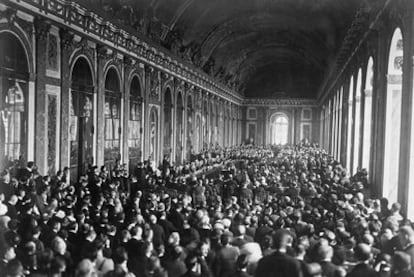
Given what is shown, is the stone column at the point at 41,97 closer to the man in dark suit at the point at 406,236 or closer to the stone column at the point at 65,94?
the stone column at the point at 65,94

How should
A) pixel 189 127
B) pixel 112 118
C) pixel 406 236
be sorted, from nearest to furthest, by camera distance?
pixel 406 236 → pixel 112 118 → pixel 189 127

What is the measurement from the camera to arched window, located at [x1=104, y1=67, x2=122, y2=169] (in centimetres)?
2158

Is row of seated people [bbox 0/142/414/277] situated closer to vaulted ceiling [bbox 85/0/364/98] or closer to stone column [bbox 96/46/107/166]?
stone column [bbox 96/46/107/166]

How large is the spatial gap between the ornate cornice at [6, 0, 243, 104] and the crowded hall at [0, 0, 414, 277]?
0.08 meters

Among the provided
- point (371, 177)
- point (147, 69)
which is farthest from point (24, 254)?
point (147, 69)

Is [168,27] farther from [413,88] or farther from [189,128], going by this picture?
[413,88]

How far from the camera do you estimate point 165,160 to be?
89.1 ft

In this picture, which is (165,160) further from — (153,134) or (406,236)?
(406,236)

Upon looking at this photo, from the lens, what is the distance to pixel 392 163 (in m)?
16.0

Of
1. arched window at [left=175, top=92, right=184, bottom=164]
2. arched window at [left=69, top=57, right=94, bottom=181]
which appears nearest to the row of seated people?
arched window at [left=69, top=57, right=94, bottom=181]

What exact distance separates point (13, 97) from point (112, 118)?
7871 mm

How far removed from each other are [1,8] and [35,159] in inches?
180

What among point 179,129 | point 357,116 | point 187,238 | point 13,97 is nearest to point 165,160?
point 179,129

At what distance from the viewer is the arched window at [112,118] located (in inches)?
850
